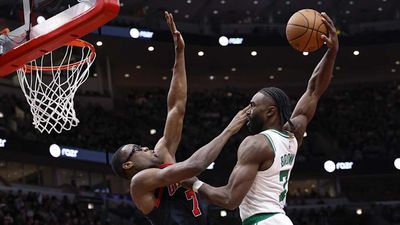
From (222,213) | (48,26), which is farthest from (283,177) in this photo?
(222,213)

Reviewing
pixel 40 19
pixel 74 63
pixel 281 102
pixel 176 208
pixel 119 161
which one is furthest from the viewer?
pixel 74 63

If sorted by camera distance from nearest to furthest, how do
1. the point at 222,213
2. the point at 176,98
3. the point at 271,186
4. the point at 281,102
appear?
the point at 271,186
the point at 281,102
the point at 176,98
the point at 222,213

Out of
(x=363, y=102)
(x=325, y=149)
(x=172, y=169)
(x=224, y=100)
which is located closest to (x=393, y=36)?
(x=363, y=102)

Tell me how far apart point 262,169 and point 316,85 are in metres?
1.16

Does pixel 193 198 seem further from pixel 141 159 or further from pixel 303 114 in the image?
pixel 303 114

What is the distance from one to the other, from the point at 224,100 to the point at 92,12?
62.7 ft

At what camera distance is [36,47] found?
711 cm

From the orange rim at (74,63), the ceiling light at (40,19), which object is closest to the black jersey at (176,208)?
the ceiling light at (40,19)

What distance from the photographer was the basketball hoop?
325 inches

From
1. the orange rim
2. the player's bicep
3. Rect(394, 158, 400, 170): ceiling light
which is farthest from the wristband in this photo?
Rect(394, 158, 400, 170): ceiling light

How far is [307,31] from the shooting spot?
5.66 meters

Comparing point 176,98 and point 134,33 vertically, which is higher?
point 176,98

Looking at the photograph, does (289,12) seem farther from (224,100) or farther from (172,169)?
(172,169)

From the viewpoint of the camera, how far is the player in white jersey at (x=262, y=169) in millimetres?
4367
